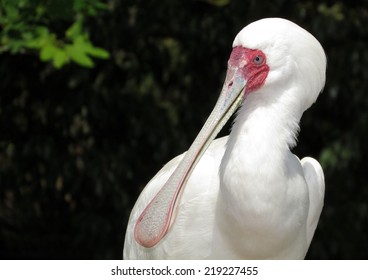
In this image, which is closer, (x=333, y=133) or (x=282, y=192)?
(x=282, y=192)

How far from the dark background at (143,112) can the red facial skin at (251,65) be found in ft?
9.23

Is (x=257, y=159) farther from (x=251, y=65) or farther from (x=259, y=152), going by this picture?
(x=251, y=65)

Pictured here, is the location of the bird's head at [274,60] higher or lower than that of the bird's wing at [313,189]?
higher

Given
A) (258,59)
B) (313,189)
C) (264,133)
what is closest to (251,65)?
(258,59)

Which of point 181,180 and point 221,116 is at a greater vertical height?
point 221,116

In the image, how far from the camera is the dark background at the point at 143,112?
6.28 m

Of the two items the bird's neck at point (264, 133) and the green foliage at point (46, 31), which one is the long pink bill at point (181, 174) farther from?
the green foliage at point (46, 31)

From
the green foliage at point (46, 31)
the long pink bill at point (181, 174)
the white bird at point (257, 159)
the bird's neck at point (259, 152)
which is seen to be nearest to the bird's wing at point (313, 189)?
the white bird at point (257, 159)

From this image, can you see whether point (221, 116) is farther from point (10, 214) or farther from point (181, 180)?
point (10, 214)

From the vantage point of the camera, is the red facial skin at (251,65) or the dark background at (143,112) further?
the dark background at (143,112)

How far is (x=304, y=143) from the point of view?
6684 mm

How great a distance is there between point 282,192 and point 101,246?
319cm

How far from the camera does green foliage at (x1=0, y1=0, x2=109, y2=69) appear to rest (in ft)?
15.4

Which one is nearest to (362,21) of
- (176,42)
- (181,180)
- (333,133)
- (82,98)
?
(333,133)
